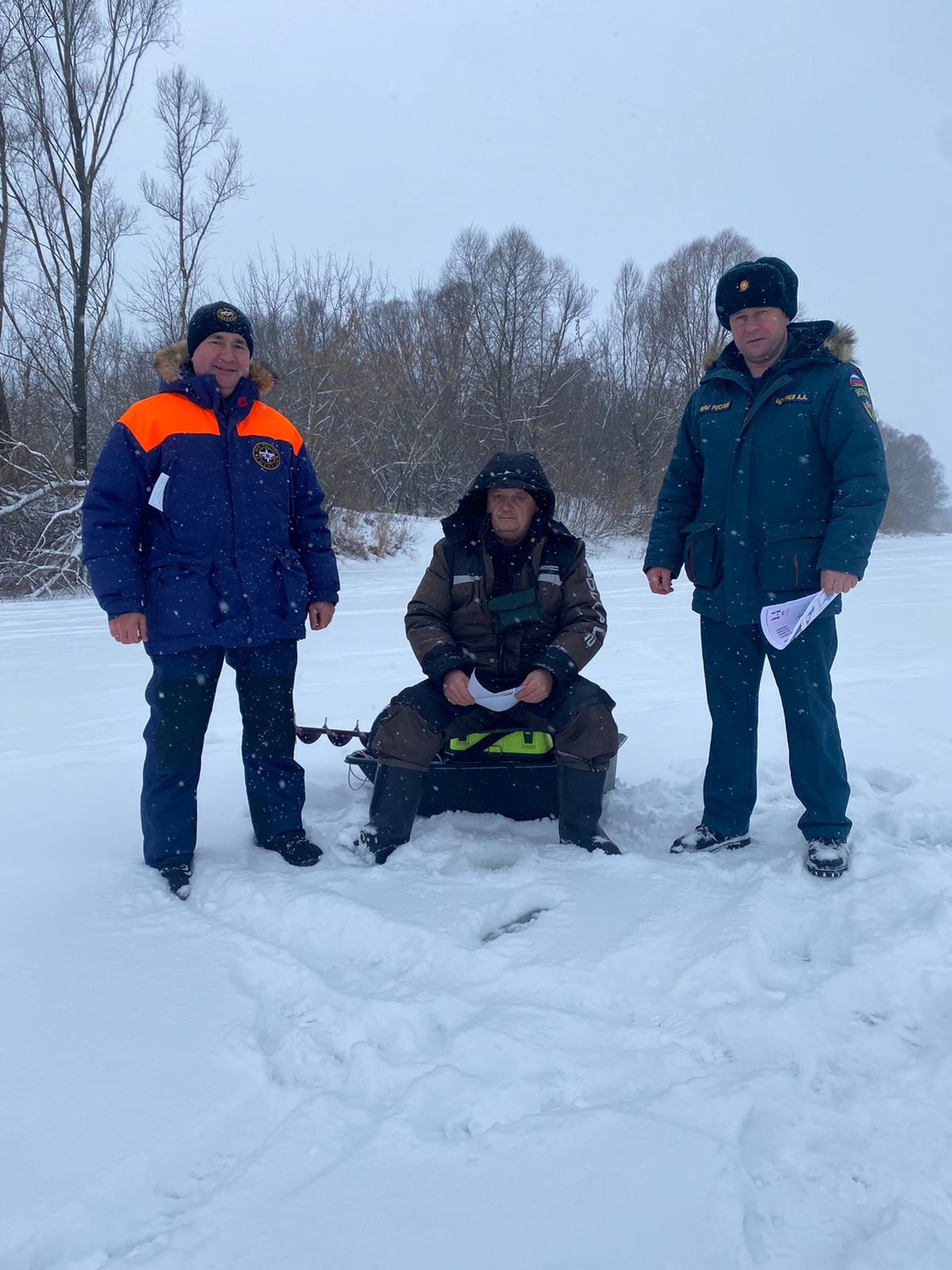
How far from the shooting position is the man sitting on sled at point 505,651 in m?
2.73

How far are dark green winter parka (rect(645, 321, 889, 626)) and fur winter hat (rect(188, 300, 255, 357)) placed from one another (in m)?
1.56

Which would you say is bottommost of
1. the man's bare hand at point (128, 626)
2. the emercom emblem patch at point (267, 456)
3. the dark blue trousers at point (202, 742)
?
the dark blue trousers at point (202, 742)

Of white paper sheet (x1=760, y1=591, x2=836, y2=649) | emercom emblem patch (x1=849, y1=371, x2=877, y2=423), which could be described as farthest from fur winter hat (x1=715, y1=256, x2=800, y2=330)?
white paper sheet (x1=760, y1=591, x2=836, y2=649)

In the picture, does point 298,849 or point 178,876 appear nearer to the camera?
point 178,876

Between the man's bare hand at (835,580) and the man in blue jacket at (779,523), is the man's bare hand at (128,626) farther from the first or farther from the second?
the man's bare hand at (835,580)

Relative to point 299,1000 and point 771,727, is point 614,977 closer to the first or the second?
point 299,1000

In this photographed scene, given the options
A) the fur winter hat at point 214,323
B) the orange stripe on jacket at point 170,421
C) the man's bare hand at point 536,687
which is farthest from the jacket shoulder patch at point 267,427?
the man's bare hand at point 536,687

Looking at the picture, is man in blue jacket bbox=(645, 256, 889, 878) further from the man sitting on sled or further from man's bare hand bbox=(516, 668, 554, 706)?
man's bare hand bbox=(516, 668, 554, 706)

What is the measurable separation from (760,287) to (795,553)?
831mm

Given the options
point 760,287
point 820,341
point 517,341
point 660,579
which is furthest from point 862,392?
point 517,341

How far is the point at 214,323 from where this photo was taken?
2.63 meters

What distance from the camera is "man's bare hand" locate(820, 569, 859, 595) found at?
8.09 ft

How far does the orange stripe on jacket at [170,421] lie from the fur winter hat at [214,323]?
0.22 m

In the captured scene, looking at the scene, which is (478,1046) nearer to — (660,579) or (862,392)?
(660,579)
